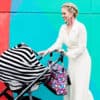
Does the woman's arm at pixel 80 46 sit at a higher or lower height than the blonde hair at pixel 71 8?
lower

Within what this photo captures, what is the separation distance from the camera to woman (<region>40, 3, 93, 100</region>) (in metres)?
5.58

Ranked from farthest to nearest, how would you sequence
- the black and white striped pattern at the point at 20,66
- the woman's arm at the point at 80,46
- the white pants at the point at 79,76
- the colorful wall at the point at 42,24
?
the colorful wall at the point at 42,24
the white pants at the point at 79,76
the woman's arm at the point at 80,46
the black and white striped pattern at the point at 20,66

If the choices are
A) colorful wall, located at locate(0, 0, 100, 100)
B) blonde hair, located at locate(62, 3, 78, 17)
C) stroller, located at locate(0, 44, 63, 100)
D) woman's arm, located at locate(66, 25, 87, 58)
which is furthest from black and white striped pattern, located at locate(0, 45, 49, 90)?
colorful wall, located at locate(0, 0, 100, 100)

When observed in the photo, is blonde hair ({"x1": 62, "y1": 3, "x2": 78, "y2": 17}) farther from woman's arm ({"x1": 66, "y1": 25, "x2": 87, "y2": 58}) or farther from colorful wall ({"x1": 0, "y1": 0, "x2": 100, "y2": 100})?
colorful wall ({"x1": 0, "y1": 0, "x2": 100, "y2": 100})

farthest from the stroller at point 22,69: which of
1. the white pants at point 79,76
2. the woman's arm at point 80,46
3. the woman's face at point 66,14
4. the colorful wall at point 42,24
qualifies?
the colorful wall at point 42,24

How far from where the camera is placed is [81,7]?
6027mm

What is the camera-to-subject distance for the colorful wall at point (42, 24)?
237 inches

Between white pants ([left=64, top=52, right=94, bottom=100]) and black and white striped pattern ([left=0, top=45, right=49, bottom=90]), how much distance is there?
1.99 ft

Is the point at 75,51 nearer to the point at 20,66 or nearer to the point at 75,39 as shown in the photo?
the point at 75,39

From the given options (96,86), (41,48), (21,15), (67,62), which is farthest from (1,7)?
(96,86)

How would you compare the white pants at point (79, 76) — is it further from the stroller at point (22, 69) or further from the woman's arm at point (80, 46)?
the stroller at point (22, 69)

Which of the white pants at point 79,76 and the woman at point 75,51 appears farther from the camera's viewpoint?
the white pants at point 79,76

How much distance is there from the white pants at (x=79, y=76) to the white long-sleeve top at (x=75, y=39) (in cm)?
16

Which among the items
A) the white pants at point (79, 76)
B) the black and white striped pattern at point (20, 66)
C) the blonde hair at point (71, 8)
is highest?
the blonde hair at point (71, 8)
